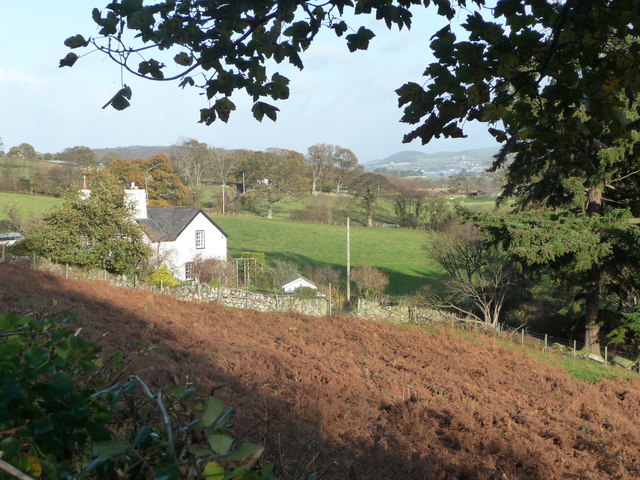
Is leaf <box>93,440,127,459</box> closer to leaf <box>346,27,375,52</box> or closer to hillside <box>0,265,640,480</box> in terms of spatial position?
hillside <box>0,265,640,480</box>

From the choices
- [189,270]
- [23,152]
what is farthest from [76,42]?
[23,152]

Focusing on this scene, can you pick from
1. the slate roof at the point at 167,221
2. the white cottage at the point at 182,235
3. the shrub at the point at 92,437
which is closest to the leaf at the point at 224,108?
the shrub at the point at 92,437

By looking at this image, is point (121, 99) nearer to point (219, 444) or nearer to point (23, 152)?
point (219, 444)

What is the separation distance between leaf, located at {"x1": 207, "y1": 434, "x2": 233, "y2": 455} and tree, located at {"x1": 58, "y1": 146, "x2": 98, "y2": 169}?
72332 mm

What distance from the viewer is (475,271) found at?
30.7 meters

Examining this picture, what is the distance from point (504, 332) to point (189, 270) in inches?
952

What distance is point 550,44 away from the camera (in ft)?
9.62

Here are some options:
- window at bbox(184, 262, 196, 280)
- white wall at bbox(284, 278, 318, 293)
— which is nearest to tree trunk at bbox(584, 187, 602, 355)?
white wall at bbox(284, 278, 318, 293)

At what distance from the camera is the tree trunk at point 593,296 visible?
20.9 meters

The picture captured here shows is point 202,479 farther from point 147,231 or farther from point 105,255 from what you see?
point 147,231

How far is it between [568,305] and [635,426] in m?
18.6

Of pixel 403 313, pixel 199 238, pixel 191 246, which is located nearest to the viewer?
pixel 403 313

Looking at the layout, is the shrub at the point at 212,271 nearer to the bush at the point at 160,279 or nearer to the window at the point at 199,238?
the window at the point at 199,238

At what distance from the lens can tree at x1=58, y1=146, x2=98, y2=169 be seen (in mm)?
69463
